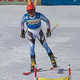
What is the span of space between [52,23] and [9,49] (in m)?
4.19

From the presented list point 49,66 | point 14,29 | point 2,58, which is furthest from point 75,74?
point 14,29

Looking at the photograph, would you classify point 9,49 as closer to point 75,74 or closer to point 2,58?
point 2,58

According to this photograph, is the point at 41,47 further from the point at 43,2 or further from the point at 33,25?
the point at 43,2

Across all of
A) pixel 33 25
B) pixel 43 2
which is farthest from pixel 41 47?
pixel 43 2

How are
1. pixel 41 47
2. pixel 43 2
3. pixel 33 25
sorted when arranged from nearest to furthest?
1. pixel 33 25
2. pixel 41 47
3. pixel 43 2

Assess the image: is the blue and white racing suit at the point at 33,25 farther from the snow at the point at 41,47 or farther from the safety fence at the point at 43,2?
the safety fence at the point at 43,2

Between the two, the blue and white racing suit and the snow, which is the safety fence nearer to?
the snow

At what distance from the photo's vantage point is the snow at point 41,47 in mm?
10617

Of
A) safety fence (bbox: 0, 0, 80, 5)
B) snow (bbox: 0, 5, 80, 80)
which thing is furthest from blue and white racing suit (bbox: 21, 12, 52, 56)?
safety fence (bbox: 0, 0, 80, 5)

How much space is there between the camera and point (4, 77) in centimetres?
1003

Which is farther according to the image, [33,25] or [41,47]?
[41,47]

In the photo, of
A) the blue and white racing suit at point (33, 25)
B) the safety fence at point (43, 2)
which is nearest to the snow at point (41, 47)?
the blue and white racing suit at point (33, 25)

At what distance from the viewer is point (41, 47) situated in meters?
13.2

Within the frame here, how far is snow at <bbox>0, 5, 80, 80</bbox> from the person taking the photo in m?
10.6
